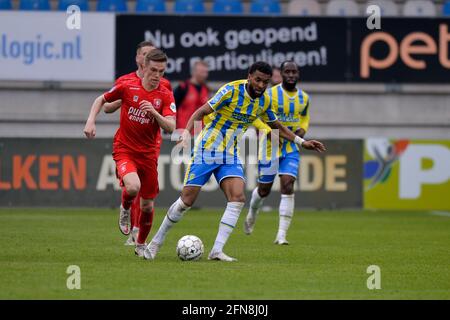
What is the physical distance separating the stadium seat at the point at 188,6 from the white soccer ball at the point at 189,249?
48.0 ft

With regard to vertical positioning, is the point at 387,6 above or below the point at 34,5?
above

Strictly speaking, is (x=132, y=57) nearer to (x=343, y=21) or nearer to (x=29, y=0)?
(x=29, y=0)

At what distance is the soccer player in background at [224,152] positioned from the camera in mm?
10719

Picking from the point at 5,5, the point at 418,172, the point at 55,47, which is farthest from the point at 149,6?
the point at 418,172

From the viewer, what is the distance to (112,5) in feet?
80.3

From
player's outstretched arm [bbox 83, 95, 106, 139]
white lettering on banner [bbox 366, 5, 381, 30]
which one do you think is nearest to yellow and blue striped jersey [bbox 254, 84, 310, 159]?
player's outstretched arm [bbox 83, 95, 106, 139]

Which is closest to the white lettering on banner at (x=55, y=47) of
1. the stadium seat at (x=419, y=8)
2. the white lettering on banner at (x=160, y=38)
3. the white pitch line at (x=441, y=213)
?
the white lettering on banner at (x=160, y=38)

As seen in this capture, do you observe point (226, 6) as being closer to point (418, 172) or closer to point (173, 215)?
point (418, 172)

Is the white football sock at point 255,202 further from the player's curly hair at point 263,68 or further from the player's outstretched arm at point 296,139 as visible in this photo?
the player's curly hair at point 263,68

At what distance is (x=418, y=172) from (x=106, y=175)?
6431mm

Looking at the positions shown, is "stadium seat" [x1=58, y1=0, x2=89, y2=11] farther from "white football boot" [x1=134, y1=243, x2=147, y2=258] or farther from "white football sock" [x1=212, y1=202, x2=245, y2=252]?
"white football sock" [x1=212, y1=202, x2=245, y2=252]

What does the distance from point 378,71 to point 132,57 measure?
18.8 feet

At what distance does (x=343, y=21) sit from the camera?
24.0 m

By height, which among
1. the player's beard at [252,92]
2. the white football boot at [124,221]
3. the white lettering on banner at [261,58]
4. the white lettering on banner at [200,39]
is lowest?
the white football boot at [124,221]
